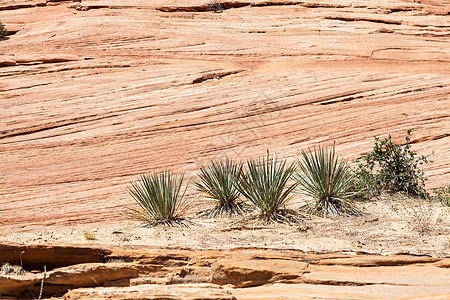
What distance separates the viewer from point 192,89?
12.8 metres

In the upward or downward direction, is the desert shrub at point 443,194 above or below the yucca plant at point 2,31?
below

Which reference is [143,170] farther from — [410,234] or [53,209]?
[410,234]

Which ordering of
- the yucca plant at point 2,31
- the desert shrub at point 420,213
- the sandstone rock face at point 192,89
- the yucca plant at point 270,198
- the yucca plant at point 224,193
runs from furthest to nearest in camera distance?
the yucca plant at point 2,31
the sandstone rock face at point 192,89
the yucca plant at point 224,193
the yucca plant at point 270,198
the desert shrub at point 420,213

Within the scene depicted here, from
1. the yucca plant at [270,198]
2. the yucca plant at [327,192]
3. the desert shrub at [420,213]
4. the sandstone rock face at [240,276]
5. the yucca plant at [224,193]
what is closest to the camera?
the sandstone rock face at [240,276]

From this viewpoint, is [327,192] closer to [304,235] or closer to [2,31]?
[304,235]

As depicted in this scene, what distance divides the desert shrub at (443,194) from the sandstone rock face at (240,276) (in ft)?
12.0

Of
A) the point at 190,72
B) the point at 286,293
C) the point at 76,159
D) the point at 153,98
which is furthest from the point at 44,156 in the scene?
the point at 286,293

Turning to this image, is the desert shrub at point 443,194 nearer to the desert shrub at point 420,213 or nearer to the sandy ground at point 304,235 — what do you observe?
the desert shrub at point 420,213

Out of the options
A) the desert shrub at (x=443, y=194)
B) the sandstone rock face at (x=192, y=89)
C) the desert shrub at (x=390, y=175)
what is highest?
the sandstone rock face at (x=192, y=89)

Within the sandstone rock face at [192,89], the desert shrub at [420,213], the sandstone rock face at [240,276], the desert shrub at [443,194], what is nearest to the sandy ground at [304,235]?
the desert shrub at [420,213]

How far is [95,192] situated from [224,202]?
9.53 ft

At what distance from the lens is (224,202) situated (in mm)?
8578

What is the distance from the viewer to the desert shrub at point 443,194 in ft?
29.4

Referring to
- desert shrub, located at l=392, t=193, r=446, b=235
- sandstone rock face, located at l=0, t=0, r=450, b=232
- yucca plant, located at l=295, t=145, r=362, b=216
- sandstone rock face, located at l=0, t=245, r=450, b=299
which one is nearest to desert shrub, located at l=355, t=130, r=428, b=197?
desert shrub, located at l=392, t=193, r=446, b=235
